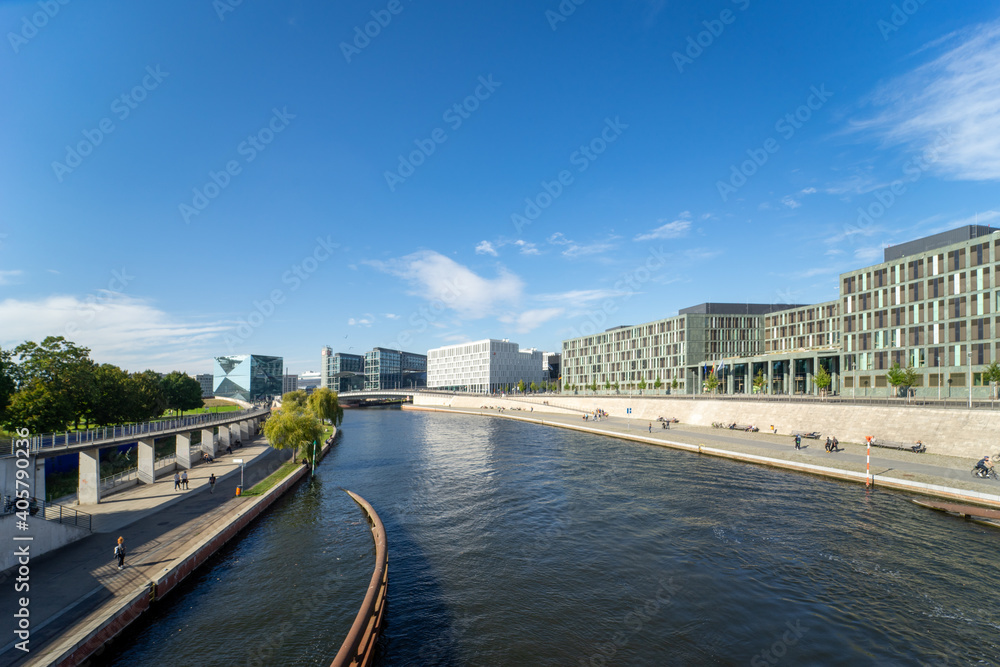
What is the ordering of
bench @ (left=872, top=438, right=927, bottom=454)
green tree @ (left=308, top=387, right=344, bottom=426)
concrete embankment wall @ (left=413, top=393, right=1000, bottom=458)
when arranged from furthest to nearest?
green tree @ (left=308, top=387, right=344, bottom=426) < bench @ (left=872, top=438, right=927, bottom=454) < concrete embankment wall @ (left=413, top=393, right=1000, bottom=458)

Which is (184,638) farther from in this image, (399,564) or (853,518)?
(853,518)

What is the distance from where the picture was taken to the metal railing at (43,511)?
22.8m

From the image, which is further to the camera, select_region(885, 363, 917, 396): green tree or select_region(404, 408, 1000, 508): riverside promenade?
select_region(885, 363, 917, 396): green tree

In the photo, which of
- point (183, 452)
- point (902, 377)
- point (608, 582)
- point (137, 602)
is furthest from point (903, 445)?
point (183, 452)

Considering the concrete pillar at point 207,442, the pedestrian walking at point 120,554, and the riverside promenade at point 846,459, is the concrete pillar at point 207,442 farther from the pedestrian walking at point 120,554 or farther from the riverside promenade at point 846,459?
the riverside promenade at point 846,459

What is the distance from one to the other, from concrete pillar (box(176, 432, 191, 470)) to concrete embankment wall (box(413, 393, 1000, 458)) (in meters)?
75.1

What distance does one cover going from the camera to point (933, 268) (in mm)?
69250

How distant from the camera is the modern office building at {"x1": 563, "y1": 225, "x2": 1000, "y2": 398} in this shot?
63.6 metres

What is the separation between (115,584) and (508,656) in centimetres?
1778

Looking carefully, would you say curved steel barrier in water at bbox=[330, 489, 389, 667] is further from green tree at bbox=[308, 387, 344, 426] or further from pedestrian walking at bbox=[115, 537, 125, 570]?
green tree at bbox=[308, 387, 344, 426]

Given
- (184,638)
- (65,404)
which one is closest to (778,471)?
(184,638)

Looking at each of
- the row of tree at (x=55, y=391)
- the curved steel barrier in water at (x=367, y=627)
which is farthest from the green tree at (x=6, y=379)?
the curved steel barrier in water at (x=367, y=627)

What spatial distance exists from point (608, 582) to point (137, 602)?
816 inches

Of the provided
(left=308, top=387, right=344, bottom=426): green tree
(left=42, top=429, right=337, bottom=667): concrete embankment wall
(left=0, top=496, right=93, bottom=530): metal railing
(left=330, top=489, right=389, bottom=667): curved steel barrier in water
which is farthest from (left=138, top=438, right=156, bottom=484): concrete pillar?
(left=308, top=387, right=344, bottom=426): green tree
